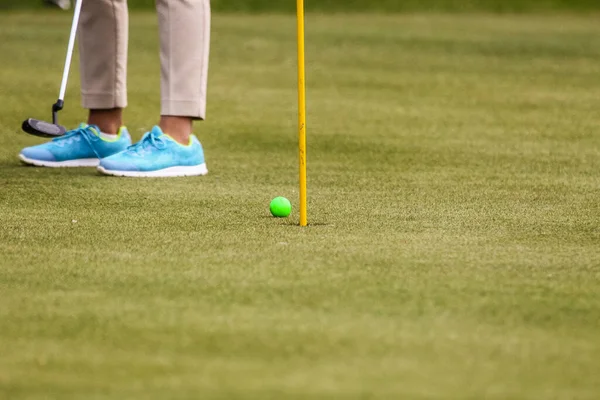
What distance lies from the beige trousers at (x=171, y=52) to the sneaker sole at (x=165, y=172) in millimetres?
185

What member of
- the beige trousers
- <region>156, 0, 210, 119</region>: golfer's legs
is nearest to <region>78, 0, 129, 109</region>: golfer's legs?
the beige trousers

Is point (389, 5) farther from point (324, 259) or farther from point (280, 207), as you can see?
point (324, 259)

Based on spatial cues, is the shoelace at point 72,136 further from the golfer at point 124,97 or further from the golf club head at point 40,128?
the golf club head at point 40,128

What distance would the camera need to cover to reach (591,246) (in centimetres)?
293

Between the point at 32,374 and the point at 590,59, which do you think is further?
the point at 590,59

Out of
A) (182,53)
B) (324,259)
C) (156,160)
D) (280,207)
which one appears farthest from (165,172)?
(324,259)

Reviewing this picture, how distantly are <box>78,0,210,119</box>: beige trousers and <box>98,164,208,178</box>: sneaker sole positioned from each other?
18cm

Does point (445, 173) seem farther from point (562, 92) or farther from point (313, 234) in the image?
point (562, 92)

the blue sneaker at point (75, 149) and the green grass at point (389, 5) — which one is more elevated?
the blue sneaker at point (75, 149)

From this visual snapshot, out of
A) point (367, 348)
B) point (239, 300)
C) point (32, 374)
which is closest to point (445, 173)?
point (239, 300)

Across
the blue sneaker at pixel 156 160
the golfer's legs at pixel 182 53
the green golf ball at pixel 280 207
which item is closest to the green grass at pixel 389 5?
the golfer's legs at pixel 182 53

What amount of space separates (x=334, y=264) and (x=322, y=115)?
2.96 meters

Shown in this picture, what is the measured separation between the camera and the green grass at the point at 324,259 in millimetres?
1941

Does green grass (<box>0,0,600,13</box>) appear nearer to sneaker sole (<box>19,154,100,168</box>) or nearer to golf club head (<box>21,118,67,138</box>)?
sneaker sole (<box>19,154,100,168</box>)
